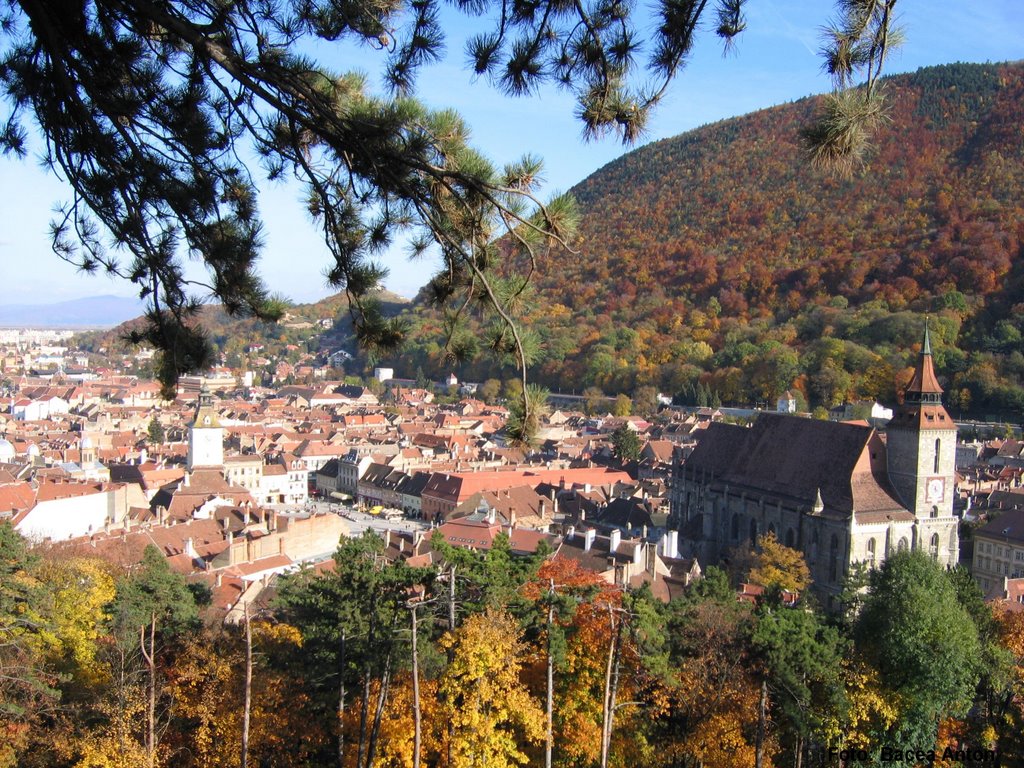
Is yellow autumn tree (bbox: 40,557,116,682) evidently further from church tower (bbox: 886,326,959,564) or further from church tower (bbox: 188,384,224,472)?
church tower (bbox: 188,384,224,472)

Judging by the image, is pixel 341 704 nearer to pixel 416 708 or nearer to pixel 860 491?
pixel 416 708

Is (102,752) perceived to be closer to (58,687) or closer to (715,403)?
(58,687)

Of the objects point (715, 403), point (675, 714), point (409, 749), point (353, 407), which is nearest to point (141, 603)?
point (409, 749)

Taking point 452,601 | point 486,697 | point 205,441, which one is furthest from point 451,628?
point 205,441

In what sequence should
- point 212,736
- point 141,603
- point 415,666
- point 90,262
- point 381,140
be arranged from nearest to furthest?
1. point 381,140
2. point 90,262
3. point 415,666
4. point 212,736
5. point 141,603

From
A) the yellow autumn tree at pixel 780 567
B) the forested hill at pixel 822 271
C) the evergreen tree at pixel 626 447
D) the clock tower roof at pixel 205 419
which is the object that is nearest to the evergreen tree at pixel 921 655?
the yellow autumn tree at pixel 780 567

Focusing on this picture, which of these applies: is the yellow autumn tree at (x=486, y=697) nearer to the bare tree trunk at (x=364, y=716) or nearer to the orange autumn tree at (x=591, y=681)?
the orange autumn tree at (x=591, y=681)
